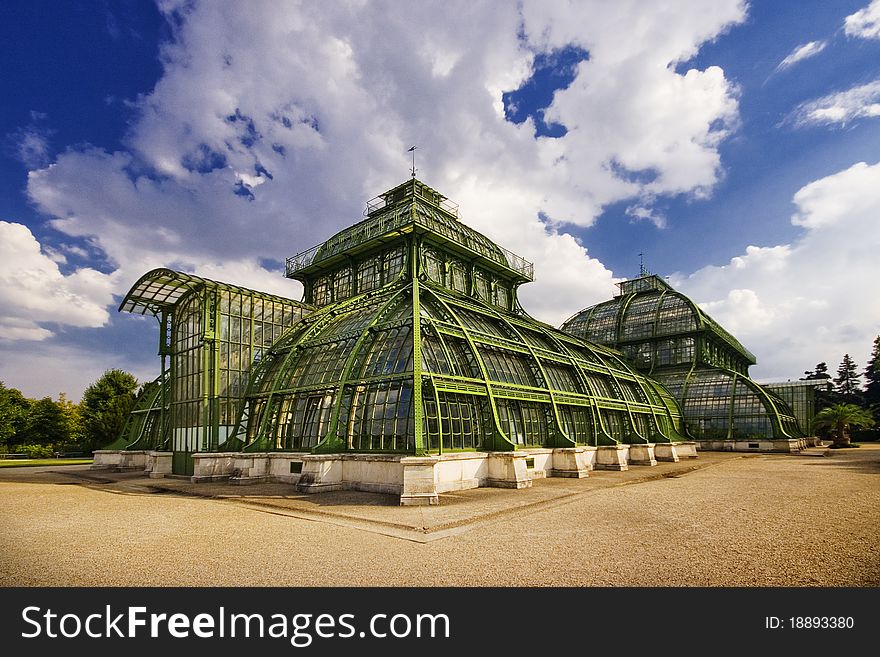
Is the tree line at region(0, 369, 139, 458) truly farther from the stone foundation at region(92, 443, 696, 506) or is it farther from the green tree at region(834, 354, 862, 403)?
the green tree at region(834, 354, 862, 403)

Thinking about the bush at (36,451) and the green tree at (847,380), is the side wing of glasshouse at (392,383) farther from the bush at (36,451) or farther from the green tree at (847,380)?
the green tree at (847,380)

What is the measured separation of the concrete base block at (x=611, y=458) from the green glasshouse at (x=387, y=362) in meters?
0.77

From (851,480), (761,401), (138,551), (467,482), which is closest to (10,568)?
(138,551)

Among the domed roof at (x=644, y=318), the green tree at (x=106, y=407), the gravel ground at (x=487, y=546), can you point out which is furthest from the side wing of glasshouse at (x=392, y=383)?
the green tree at (x=106, y=407)

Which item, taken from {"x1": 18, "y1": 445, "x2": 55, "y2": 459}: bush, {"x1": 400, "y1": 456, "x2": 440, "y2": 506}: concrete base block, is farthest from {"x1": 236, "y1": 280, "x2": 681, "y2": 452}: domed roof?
{"x1": 18, "y1": 445, "x2": 55, "y2": 459}: bush

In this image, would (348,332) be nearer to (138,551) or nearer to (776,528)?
(138,551)

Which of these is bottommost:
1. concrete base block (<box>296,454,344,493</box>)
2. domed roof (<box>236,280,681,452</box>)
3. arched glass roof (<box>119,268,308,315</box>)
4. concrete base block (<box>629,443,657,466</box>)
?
concrete base block (<box>629,443,657,466</box>)

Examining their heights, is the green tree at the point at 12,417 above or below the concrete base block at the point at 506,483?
above

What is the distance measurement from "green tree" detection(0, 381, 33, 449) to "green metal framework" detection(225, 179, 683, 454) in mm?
46868

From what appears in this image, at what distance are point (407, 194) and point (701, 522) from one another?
122 ft

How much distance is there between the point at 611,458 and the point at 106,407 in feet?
232

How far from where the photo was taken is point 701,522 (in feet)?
57.5

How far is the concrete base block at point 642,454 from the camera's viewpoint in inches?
1671

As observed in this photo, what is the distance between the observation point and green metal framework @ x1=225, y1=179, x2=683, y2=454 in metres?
27.8
